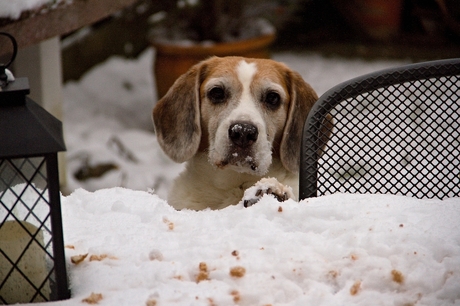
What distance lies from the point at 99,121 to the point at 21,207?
4767mm

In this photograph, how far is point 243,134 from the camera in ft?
8.31

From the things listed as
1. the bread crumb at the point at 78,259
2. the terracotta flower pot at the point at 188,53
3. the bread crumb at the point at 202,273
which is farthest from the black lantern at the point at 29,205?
the terracotta flower pot at the point at 188,53

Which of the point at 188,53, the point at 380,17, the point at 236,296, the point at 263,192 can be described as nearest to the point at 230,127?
the point at 263,192

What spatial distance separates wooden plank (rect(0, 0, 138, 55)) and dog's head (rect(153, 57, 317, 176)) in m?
0.64

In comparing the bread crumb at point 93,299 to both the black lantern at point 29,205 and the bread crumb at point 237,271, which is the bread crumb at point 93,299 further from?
the bread crumb at point 237,271

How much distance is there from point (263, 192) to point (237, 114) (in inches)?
27.5

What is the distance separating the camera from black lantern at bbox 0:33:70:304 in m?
1.40

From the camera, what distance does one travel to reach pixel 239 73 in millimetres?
2797

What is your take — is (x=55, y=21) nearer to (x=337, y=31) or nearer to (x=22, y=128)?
(x=22, y=128)

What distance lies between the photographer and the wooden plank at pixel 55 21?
8.95 ft

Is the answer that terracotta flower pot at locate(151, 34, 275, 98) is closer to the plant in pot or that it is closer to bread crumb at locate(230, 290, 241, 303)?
the plant in pot

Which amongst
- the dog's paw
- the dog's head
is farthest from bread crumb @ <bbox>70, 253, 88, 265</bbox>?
the dog's head

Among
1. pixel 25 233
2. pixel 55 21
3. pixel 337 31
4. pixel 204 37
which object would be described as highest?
pixel 55 21

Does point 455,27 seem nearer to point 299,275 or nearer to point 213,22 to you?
point 213,22
